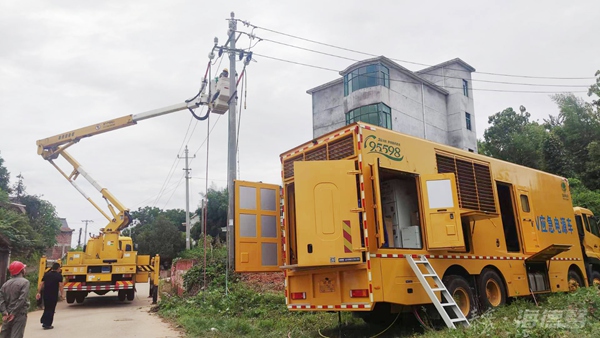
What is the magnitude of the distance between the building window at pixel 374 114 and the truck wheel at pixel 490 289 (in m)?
19.7

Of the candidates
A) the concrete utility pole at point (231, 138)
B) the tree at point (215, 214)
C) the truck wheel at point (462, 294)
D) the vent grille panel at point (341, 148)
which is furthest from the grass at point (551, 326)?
the tree at point (215, 214)

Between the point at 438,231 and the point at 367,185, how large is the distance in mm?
1532

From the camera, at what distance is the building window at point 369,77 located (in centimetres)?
2909

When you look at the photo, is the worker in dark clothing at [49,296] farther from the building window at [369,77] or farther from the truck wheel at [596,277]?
the building window at [369,77]

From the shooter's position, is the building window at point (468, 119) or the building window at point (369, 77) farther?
the building window at point (468, 119)

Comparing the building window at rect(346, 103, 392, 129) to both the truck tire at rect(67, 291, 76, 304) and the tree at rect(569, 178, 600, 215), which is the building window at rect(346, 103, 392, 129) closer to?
the tree at rect(569, 178, 600, 215)

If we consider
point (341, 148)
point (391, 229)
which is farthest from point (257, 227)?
point (391, 229)

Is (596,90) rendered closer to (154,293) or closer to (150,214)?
(154,293)

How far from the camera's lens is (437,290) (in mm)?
7211

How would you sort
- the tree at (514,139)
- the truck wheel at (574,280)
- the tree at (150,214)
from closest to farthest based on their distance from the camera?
the truck wheel at (574,280), the tree at (514,139), the tree at (150,214)

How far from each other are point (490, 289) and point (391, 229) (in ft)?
7.97

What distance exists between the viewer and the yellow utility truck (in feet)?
23.2

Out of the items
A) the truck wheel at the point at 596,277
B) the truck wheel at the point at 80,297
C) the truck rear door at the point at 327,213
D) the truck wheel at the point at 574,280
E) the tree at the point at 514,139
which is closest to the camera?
the truck rear door at the point at 327,213

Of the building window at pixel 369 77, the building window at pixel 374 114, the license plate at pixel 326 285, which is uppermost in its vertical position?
the building window at pixel 369 77
